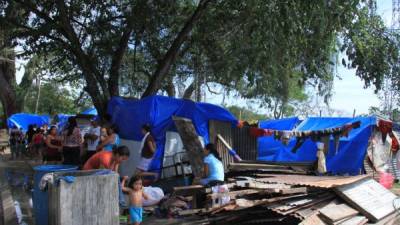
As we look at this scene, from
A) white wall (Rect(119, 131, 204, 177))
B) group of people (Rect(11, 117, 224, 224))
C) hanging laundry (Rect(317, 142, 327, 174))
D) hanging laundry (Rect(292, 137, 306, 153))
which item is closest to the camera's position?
group of people (Rect(11, 117, 224, 224))

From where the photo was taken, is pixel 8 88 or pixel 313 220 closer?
pixel 313 220

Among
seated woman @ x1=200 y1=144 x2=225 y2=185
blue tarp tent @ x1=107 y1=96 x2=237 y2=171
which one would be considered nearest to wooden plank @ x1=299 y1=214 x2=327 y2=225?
seated woman @ x1=200 y1=144 x2=225 y2=185

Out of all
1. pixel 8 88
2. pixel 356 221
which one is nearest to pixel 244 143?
pixel 356 221

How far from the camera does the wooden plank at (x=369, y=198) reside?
29.9 feet

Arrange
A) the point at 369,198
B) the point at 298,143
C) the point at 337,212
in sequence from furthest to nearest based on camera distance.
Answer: the point at 298,143
the point at 369,198
the point at 337,212

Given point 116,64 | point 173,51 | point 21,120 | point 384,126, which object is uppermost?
point 173,51

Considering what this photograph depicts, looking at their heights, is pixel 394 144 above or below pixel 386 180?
above

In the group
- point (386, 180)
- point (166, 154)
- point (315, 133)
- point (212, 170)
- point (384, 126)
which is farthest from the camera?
point (384, 126)

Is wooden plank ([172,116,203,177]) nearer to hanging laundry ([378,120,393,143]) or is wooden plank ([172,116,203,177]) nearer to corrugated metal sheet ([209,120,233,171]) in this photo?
corrugated metal sheet ([209,120,233,171])

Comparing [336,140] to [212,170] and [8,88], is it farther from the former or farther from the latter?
[8,88]

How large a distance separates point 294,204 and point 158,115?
5027 millimetres

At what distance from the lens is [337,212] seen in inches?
332

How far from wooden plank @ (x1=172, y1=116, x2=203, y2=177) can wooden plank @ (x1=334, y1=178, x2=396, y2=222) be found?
315 cm

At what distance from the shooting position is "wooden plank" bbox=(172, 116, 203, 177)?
35.9 feet
